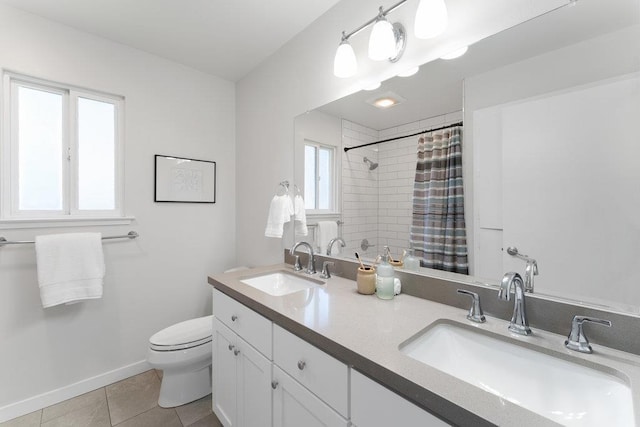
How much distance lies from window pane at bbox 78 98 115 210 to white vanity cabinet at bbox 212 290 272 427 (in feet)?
4.07

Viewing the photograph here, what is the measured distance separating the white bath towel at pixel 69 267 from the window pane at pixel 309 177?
4.72 ft

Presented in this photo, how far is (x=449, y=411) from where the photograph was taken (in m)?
0.54

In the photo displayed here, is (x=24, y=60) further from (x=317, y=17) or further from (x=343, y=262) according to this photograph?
(x=343, y=262)

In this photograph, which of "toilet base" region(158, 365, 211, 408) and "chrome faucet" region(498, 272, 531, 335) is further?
"toilet base" region(158, 365, 211, 408)

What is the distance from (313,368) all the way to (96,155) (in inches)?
84.4

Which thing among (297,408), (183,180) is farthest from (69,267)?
(297,408)

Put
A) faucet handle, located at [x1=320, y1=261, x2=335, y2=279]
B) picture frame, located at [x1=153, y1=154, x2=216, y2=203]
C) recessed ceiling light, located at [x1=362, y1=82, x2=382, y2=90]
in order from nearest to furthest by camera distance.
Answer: recessed ceiling light, located at [x1=362, y1=82, x2=382, y2=90] → faucet handle, located at [x1=320, y1=261, x2=335, y2=279] → picture frame, located at [x1=153, y1=154, x2=216, y2=203]

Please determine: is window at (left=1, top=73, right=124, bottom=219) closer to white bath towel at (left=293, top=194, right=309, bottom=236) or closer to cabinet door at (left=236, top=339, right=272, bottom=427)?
white bath towel at (left=293, top=194, right=309, bottom=236)

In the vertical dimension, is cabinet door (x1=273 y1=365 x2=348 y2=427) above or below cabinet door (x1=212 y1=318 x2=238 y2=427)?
above

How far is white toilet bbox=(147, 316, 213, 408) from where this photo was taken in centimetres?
163

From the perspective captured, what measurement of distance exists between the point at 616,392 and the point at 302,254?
4.83ft

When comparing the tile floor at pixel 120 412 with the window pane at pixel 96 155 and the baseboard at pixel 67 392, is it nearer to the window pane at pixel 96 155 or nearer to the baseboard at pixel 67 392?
the baseboard at pixel 67 392

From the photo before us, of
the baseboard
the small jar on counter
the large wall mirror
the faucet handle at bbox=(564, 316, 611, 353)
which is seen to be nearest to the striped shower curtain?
the large wall mirror

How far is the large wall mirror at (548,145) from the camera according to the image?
779mm
